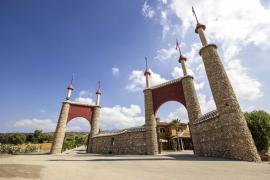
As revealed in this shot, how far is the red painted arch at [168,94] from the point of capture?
65.1 ft

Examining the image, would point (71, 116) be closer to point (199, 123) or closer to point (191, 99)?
point (191, 99)

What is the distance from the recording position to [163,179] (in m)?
5.83

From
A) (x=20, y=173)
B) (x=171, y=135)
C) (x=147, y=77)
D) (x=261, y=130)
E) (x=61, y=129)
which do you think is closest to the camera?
(x=20, y=173)

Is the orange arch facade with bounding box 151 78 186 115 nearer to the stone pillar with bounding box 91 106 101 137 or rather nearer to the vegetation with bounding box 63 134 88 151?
the stone pillar with bounding box 91 106 101 137

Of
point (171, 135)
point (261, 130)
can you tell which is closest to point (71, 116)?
point (171, 135)

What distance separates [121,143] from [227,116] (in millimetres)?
14193

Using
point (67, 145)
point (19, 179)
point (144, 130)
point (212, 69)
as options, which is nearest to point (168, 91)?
point (144, 130)

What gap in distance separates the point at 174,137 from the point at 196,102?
63.0 ft

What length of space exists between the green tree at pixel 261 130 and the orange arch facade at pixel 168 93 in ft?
22.2

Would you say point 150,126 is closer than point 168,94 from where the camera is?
Yes

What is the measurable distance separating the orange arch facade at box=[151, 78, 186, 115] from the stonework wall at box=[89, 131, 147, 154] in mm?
3930

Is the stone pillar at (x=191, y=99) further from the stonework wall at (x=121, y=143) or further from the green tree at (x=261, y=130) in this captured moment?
the stonework wall at (x=121, y=143)

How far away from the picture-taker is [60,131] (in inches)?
1045

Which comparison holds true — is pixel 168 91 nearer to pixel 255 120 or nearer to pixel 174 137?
pixel 255 120
